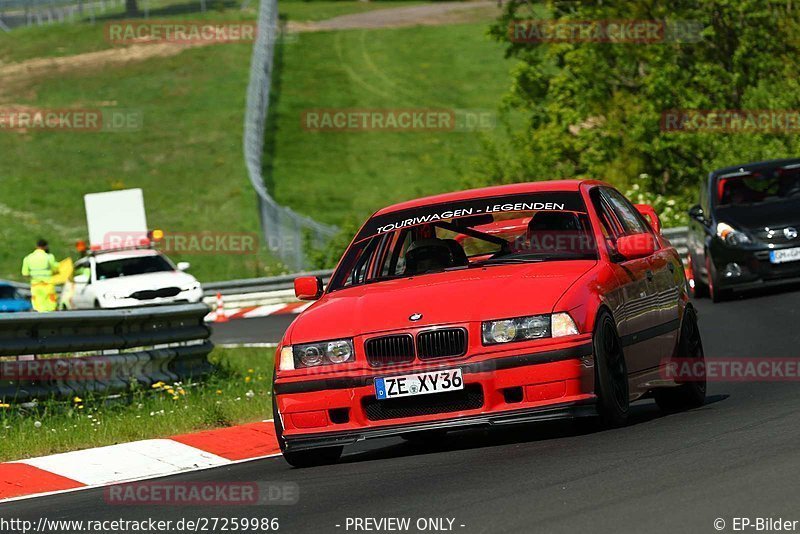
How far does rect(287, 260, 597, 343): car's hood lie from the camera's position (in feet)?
28.4

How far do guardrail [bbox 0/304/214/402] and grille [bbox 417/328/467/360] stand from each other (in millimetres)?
4312

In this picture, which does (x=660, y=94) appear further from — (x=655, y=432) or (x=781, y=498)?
(x=781, y=498)

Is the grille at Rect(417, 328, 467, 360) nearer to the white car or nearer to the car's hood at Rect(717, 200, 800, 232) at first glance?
the car's hood at Rect(717, 200, 800, 232)

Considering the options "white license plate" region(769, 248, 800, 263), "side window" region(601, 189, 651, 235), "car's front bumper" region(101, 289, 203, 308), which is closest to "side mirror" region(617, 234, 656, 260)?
"side window" region(601, 189, 651, 235)

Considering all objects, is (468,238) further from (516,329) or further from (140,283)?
(140,283)

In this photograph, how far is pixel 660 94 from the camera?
34531 mm

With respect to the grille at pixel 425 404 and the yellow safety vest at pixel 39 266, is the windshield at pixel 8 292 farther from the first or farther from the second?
the grille at pixel 425 404

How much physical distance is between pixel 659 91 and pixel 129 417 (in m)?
24.2

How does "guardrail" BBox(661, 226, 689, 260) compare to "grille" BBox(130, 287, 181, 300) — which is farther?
"grille" BBox(130, 287, 181, 300)

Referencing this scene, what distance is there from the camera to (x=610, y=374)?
8.83m

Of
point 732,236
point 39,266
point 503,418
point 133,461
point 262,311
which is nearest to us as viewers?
point 503,418

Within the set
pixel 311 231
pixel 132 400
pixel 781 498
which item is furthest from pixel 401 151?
pixel 781 498

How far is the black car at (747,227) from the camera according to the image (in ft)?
60.7

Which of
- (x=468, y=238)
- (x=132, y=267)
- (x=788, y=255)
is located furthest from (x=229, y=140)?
(x=468, y=238)
